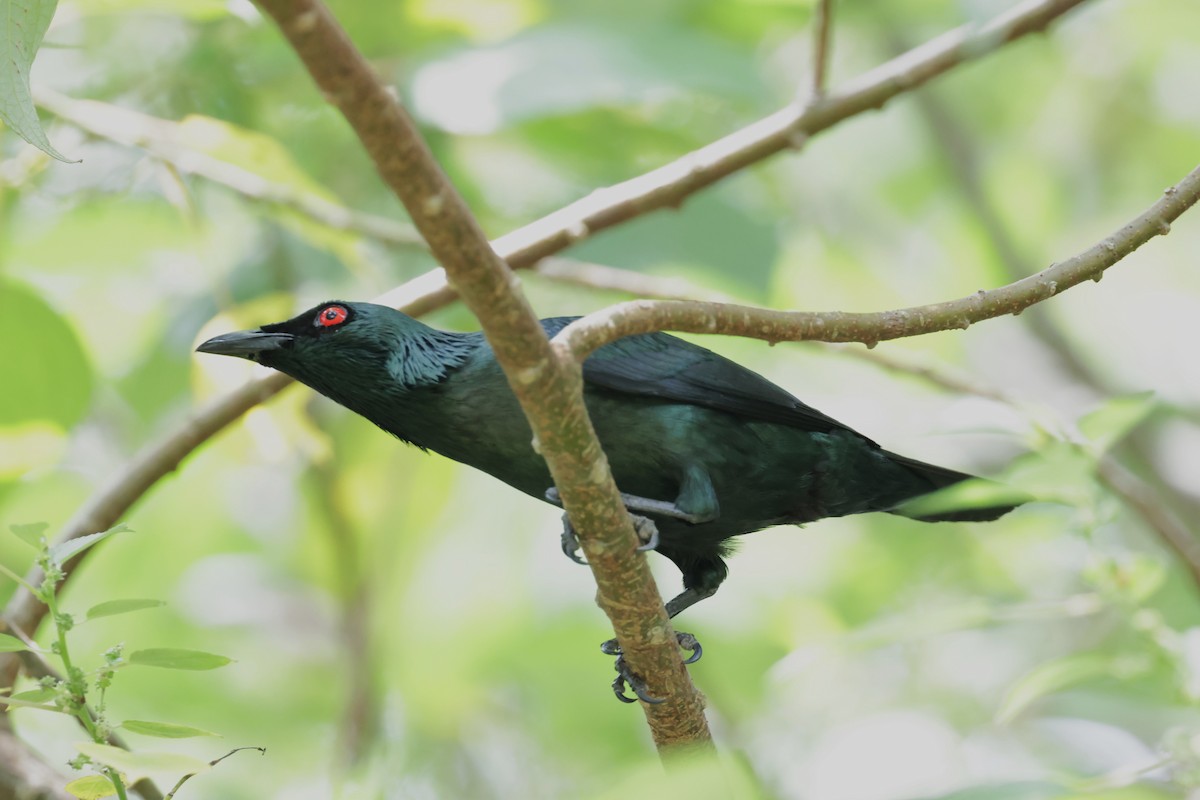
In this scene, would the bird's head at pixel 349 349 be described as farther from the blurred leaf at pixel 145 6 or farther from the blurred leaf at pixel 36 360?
the blurred leaf at pixel 145 6

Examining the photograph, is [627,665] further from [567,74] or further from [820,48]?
[567,74]

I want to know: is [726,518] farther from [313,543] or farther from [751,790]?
[313,543]

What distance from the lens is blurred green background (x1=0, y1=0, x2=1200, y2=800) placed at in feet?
16.5

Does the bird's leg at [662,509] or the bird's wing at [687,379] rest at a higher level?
the bird's wing at [687,379]

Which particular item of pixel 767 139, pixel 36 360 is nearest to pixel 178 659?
pixel 36 360

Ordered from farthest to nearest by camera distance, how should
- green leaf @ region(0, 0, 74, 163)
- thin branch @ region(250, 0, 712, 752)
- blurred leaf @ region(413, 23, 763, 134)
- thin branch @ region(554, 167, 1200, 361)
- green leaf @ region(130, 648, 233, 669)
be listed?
blurred leaf @ region(413, 23, 763, 134) → thin branch @ region(554, 167, 1200, 361) → green leaf @ region(130, 648, 233, 669) → green leaf @ region(0, 0, 74, 163) → thin branch @ region(250, 0, 712, 752)

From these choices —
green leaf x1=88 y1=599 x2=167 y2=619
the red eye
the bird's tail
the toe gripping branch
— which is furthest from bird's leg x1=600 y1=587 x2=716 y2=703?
green leaf x1=88 y1=599 x2=167 y2=619

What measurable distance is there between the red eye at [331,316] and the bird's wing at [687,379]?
72 cm

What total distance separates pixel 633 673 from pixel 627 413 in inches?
40.3

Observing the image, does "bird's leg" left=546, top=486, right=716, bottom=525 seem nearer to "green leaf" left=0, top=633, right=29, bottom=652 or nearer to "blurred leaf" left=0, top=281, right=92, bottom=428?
"blurred leaf" left=0, top=281, right=92, bottom=428

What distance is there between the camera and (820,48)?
4562 millimetres

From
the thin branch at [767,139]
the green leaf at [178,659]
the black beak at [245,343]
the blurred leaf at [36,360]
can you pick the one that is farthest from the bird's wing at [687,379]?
the green leaf at [178,659]

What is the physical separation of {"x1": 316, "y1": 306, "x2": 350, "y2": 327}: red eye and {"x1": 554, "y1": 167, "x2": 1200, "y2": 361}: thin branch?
1.75 meters

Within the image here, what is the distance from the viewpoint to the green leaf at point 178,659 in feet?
7.59
